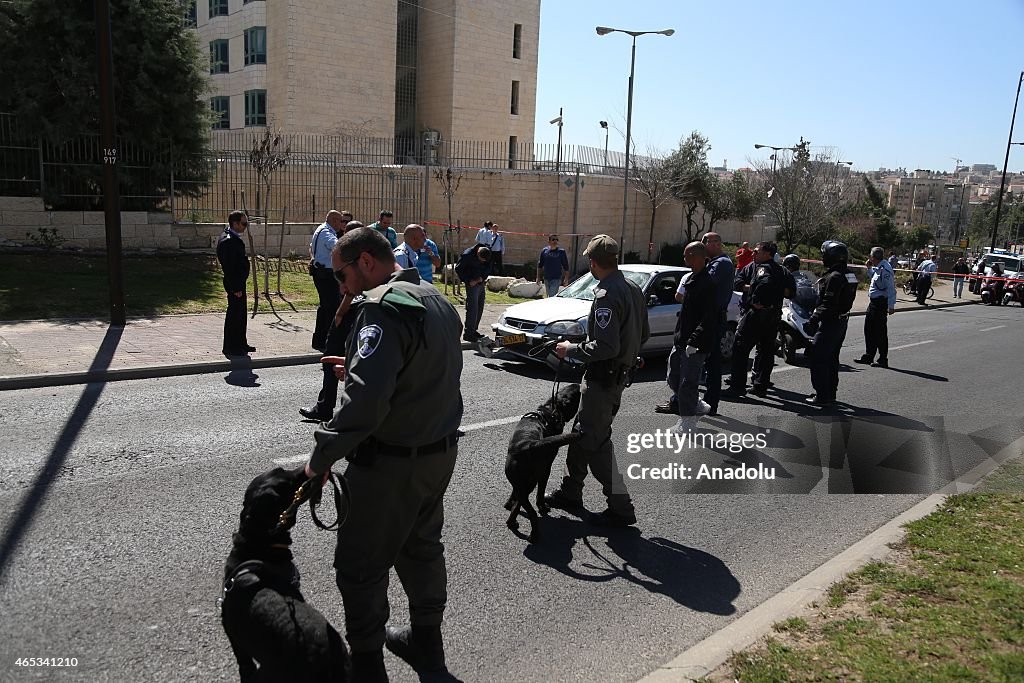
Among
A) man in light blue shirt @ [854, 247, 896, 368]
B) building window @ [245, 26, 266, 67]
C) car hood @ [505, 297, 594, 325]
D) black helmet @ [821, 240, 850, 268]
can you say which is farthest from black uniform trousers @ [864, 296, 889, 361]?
building window @ [245, 26, 266, 67]

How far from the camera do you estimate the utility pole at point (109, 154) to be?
36.8 feet

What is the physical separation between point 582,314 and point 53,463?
6840mm

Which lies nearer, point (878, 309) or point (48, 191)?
point (878, 309)

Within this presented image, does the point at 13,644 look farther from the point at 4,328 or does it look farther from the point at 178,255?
the point at 178,255

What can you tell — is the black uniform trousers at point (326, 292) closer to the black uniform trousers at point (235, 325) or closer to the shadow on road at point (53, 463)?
the black uniform trousers at point (235, 325)

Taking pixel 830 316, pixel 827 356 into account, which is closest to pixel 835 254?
pixel 830 316

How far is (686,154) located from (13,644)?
35469 millimetres

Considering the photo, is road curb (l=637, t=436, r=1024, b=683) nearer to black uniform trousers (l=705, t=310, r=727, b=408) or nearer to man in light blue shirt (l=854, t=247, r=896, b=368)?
black uniform trousers (l=705, t=310, r=727, b=408)

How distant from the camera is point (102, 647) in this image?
3.74 metres

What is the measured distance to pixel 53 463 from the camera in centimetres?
620

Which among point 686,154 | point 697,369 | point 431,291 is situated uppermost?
point 686,154

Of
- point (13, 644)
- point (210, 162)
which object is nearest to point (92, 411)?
point (13, 644)

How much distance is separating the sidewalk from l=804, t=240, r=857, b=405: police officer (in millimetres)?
6461

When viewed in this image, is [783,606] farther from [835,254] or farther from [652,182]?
[652,182]
